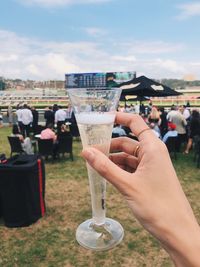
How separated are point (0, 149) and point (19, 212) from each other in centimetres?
630

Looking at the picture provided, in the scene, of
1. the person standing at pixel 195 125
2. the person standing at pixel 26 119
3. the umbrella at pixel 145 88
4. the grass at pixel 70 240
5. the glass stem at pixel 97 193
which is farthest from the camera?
the person standing at pixel 26 119

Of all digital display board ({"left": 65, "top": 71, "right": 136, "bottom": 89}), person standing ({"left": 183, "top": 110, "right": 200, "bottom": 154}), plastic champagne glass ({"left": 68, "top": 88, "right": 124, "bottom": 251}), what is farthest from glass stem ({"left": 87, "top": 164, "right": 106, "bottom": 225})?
digital display board ({"left": 65, "top": 71, "right": 136, "bottom": 89})

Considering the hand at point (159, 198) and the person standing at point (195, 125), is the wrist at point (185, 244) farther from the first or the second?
the person standing at point (195, 125)

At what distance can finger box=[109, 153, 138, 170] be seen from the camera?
1.36m

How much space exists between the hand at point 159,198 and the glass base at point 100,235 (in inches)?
6.5

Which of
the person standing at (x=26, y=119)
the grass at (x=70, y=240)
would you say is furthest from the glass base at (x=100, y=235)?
the person standing at (x=26, y=119)

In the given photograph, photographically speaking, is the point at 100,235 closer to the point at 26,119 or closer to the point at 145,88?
the point at 145,88

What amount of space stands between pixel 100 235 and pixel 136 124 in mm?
464

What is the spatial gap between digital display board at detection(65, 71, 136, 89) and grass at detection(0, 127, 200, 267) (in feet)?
84.5

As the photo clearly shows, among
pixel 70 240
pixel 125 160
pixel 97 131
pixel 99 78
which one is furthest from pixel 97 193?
pixel 99 78

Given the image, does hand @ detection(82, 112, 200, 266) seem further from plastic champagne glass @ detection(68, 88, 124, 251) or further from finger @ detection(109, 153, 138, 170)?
finger @ detection(109, 153, 138, 170)

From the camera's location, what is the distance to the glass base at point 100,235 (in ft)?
3.67

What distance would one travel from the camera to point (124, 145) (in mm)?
1364

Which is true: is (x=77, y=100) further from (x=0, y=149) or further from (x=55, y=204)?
(x=0, y=149)
